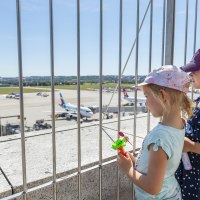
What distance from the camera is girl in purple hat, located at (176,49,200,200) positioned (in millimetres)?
1209

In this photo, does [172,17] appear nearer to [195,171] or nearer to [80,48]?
[80,48]

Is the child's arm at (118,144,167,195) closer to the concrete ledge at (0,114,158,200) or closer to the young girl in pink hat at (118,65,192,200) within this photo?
the young girl in pink hat at (118,65,192,200)

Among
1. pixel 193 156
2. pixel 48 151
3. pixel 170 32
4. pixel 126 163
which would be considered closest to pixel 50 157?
pixel 48 151

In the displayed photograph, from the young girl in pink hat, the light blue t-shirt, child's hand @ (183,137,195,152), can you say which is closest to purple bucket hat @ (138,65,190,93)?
the young girl in pink hat

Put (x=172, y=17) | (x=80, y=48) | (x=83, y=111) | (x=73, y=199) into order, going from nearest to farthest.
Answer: (x=80, y=48) → (x=73, y=199) → (x=172, y=17) → (x=83, y=111)

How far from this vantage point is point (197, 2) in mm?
1827

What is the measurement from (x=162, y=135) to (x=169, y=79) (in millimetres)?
Answer: 209

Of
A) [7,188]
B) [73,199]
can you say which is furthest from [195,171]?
[7,188]

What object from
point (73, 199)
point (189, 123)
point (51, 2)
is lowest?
point (73, 199)

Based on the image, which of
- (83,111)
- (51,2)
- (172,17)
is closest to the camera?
(51,2)

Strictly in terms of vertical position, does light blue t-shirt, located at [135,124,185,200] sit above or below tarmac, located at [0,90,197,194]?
above

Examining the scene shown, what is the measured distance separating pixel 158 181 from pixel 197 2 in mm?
1389

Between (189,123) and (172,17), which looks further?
(172,17)

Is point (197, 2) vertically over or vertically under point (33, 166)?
over
